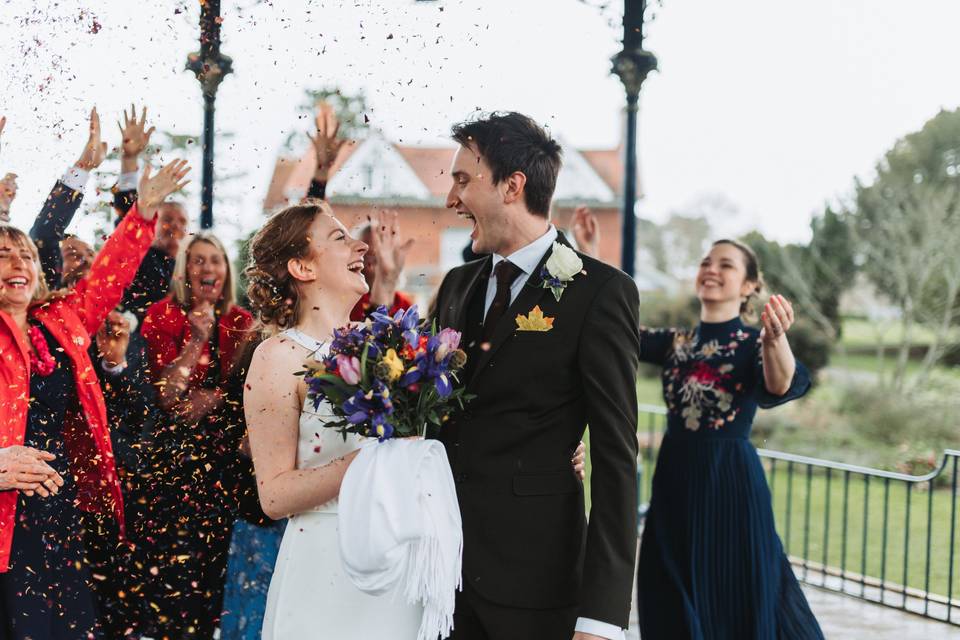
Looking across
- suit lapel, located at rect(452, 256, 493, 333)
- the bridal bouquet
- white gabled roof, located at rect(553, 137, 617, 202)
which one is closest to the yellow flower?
the bridal bouquet

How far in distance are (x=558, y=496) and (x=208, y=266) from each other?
2626 millimetres

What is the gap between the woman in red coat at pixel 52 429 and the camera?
310cm

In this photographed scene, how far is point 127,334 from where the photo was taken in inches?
172

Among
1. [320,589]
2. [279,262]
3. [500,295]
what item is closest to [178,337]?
[279,262]

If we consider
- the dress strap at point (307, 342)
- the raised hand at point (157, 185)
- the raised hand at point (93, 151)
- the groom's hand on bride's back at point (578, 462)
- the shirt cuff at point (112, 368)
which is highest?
the raised hand at point (93, 151)

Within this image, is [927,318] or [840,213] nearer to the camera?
[927,318]

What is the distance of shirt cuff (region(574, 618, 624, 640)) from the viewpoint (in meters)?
2.15

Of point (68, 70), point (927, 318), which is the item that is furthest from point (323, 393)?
point (927, 318)

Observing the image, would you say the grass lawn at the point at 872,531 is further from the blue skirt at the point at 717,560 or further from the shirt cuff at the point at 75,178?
the shirt cuff at the point at 75,178

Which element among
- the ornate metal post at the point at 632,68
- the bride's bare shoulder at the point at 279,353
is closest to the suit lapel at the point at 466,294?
the bride's bare shoulder at the point at 279,353

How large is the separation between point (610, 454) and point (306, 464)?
804mm

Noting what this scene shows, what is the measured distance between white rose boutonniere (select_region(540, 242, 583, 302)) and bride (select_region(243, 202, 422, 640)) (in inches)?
24.6

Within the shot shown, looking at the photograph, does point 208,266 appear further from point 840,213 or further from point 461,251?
point 840,213

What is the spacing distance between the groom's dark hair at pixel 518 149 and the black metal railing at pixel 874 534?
4.21 meters
